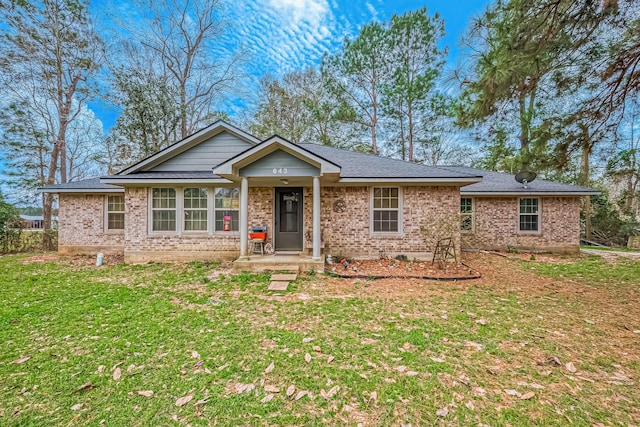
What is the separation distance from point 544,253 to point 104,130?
23.8 metres

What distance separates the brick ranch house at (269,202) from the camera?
293 inches

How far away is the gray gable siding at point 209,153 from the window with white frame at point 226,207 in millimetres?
1331

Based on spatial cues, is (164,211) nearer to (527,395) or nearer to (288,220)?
(288,220)

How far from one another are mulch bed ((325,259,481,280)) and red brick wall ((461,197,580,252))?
12.2ft

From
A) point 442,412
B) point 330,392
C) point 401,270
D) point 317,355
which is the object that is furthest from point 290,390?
point 401,270

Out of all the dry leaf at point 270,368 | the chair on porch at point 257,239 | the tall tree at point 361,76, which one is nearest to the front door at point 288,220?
the chair on porch at point 257,239

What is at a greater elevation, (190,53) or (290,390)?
(190,53)

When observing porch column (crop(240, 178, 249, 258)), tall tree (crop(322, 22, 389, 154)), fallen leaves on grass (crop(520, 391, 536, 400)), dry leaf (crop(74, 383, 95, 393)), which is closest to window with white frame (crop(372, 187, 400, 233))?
porch column (crop(240, 178, 249, 258))

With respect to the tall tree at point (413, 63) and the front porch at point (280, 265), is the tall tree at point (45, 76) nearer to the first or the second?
the front porch at point (280, 265)

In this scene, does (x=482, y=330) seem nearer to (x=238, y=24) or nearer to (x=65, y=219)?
(x=65, y=219)

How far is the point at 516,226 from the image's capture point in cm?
1041

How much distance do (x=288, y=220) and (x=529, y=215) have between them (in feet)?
32.0

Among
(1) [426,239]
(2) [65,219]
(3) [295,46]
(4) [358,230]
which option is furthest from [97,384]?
(3) [295,46]

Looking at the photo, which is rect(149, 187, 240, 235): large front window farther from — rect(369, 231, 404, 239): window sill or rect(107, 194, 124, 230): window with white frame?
rect(369, 231, 404, 239): window sill
